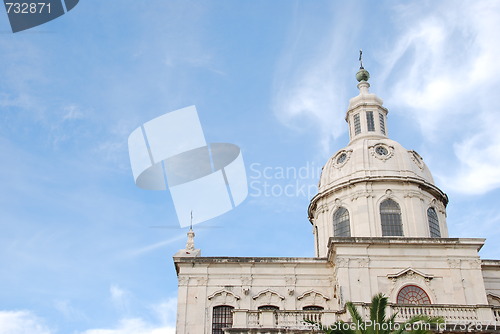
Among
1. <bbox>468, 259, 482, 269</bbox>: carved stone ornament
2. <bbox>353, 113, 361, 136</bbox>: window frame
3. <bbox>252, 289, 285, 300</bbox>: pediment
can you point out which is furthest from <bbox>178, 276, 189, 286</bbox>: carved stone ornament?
Result: <bbox>353, 113, 361, 136</bbox>: window frame

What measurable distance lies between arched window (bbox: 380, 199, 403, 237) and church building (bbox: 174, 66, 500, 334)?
0.06 metres

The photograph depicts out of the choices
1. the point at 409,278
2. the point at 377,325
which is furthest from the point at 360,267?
the point at 377,325

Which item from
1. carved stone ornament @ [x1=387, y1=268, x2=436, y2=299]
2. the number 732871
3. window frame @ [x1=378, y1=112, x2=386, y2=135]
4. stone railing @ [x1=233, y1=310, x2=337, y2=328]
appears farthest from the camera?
window frame @ [x1=378, y1=112, x2=386, y2=135]

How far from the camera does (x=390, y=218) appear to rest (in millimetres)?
37719

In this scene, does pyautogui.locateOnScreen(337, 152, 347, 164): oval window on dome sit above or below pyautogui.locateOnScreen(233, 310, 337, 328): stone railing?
above

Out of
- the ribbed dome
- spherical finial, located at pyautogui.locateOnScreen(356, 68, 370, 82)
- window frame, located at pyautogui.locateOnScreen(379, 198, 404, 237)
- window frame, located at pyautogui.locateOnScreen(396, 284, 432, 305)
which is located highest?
spherical finial, located at pyautogui.locateOnScreen(356, 68, 370, 82)

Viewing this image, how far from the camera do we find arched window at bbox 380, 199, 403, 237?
1467 inches

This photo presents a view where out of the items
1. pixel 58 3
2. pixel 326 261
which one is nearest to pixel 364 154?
pixel 326 261

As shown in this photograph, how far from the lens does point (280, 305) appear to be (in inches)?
1352

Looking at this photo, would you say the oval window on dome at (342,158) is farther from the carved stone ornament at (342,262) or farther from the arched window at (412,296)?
the arched window at (412,296)

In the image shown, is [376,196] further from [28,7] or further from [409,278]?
[28,7]

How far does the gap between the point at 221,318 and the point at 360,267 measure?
864 centimetres

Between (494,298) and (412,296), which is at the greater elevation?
(494,298)

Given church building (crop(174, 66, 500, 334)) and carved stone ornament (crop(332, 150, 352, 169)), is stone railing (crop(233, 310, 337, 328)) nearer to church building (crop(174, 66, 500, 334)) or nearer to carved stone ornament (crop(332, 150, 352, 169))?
church building (crop(174, 66, 500, 334))
